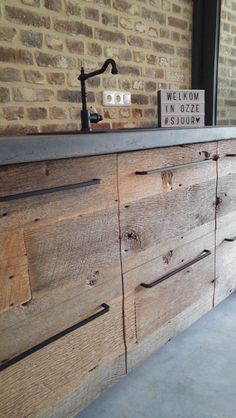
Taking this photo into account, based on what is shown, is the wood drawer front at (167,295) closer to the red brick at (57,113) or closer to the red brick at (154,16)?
the red brick at (57,113)

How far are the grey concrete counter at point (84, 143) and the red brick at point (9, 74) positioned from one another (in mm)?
733

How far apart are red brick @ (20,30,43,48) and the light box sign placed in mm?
632

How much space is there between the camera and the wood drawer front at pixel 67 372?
88 centimetres

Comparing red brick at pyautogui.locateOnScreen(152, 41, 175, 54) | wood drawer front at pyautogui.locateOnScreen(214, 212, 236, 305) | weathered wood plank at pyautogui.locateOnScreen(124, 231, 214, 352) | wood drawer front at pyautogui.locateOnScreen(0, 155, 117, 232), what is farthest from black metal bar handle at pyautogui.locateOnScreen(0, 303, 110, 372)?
red brick at pyautogui.locateOnScreen(152, 41, 175, 54)

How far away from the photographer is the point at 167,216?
1.25 m

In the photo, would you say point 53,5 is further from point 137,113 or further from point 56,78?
point 137,113

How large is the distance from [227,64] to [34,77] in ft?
6.01

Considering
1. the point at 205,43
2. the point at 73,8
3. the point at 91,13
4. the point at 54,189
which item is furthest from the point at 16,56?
the point at 205,43

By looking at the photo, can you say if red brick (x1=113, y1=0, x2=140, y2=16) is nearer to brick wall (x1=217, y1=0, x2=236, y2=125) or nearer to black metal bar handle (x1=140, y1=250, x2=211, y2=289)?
brick wall (x1=217, y1=0, x2=236, y2=125)

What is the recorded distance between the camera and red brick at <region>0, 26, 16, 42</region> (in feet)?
4.64

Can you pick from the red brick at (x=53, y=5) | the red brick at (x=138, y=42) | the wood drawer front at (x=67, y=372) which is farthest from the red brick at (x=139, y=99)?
the wood drawer front at (x=67, y=372)

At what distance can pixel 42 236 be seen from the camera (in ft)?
2.81

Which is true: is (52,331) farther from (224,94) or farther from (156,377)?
(224,94)

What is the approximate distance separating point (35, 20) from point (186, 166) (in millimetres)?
1012
